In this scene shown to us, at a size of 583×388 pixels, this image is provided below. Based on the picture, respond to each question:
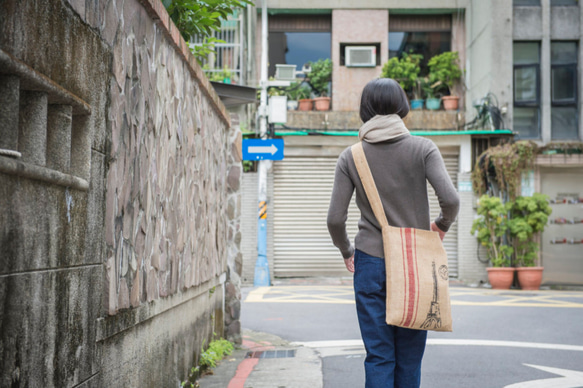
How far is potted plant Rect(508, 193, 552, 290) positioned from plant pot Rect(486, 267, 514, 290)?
0.27 m

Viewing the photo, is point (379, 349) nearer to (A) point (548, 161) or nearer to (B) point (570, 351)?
(B) point (570, 351)

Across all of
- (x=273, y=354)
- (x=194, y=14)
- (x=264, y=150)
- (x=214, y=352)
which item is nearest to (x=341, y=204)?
(x=194, y=14)

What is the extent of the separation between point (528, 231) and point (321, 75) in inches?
287

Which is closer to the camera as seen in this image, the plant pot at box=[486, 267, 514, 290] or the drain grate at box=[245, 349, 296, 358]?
the drain grate at box=[245, 349, 296, 358]

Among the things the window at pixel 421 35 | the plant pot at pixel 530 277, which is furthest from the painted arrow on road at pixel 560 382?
the window at pixel 421 35

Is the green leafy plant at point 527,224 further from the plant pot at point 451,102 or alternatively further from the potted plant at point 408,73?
the potted plant at point 408,73

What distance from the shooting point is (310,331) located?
332 inches

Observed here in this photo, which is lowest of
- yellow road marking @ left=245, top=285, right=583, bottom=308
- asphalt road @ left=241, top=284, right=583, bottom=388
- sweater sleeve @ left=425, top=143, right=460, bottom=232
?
yellow road marking @ left=245, top=285, right=583, bottom=308

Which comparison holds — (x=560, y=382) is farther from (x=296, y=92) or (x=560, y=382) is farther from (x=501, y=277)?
(x=296, y=92)

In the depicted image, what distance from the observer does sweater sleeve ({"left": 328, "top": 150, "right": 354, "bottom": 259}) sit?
134 inches

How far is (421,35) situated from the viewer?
19.4 meters

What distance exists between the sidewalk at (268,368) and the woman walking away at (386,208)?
6.50ft

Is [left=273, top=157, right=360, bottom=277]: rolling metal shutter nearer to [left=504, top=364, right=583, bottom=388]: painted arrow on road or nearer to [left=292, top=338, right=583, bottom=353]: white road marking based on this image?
[left=292, top=338, right=583, bottom=353]: white road marking

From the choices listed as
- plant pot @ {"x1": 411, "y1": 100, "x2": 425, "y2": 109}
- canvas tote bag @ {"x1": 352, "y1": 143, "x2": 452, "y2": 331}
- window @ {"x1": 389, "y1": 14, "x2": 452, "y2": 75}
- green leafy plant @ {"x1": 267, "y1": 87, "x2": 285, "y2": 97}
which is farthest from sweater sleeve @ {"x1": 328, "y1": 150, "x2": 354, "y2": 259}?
window @ {"x1": 389, "y1": 14, "x2": 452, "y2": 75}
